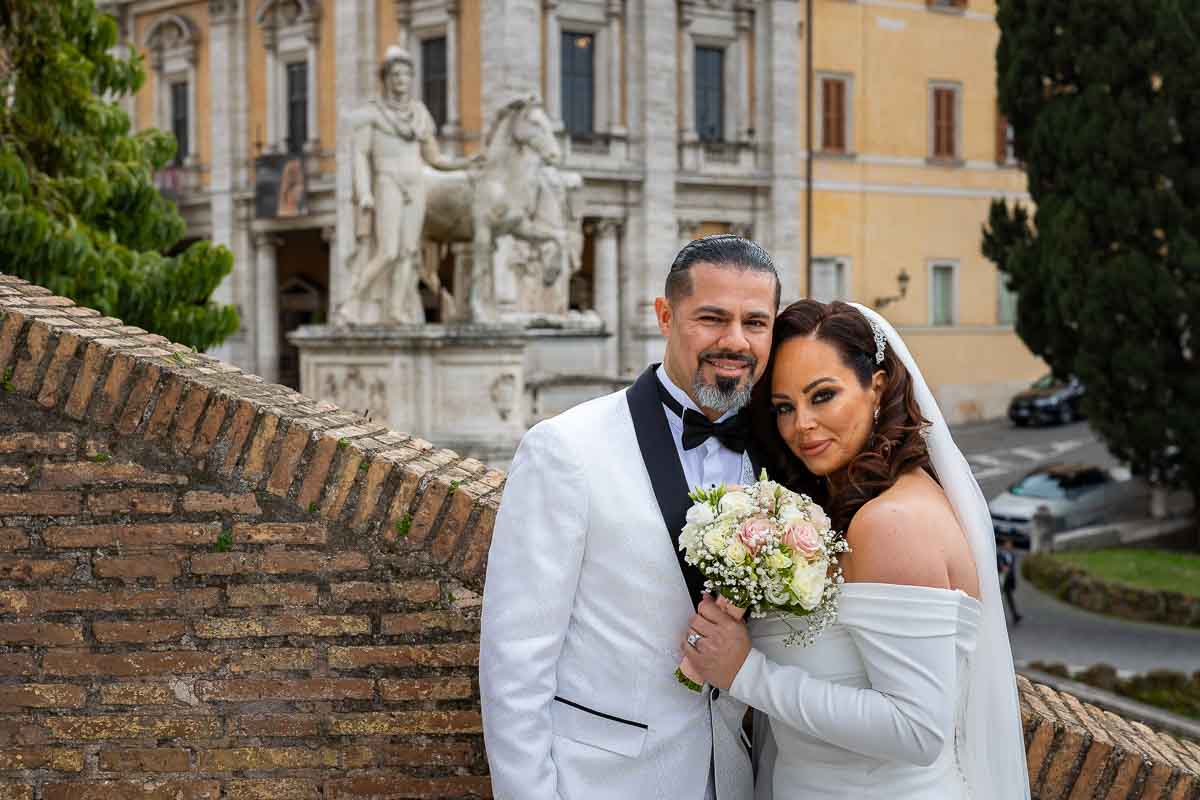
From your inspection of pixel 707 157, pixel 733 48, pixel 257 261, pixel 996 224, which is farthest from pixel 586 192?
pixel 996 224

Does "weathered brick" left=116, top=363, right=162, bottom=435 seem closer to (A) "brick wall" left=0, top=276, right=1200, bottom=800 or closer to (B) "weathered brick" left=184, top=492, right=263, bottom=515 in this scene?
(A) "brick wall" left=0, top=276, right=1200, bottom=800

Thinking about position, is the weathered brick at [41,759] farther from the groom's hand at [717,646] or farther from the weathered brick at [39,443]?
the groom's hand at [717,646]

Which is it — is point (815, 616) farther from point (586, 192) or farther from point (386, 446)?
point (586, 192)

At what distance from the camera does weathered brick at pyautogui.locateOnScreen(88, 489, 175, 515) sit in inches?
165

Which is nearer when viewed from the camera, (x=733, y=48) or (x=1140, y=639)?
(x=1140, y=639)

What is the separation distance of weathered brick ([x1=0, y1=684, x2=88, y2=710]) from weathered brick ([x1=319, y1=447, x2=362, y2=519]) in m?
0.90

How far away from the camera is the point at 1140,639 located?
16281 mm

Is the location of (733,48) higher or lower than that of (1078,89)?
higher

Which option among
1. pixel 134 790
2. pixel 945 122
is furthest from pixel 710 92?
pixel 134 790

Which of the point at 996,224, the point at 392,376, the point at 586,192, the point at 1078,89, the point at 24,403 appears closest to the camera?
the point at 24,403

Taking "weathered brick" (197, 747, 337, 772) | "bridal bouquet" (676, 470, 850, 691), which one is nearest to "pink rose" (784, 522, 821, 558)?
"bridal bouquet" (676, 470, 850, 691)

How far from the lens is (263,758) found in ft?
13.8

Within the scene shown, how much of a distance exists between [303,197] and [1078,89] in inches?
719

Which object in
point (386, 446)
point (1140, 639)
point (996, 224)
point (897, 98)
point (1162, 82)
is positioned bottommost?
point (1140, 639)
